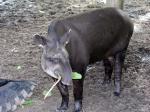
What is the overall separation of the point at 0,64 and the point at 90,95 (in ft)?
5.69

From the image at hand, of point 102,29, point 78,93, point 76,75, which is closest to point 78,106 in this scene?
point 78,93

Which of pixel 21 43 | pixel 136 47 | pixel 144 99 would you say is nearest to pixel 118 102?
pixel 144 99

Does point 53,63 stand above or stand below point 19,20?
above

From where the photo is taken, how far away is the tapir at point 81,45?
4.39 metres

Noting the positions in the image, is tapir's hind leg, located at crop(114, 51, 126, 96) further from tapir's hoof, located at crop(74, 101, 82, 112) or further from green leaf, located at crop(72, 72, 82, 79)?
green leaf, located at crop(72, 72, 82, 79)

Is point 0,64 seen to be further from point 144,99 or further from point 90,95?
point 144,99

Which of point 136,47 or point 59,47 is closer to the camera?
point 59,47

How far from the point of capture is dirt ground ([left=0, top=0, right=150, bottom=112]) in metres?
5.33

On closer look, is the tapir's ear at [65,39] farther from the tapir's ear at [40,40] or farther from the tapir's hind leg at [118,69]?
the tapir's hind leg at [118,69]

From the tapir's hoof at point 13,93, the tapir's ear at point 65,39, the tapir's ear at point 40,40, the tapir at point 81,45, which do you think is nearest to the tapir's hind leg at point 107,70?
the tapir at point 81,45

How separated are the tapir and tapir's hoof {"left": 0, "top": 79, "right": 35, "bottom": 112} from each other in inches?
22.0

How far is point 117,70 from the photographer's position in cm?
552

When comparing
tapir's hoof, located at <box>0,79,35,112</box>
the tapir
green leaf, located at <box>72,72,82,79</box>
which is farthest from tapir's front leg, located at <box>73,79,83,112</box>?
tapir's hoof, located at <box>0,79,35,112</box>

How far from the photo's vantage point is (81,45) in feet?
15.9
